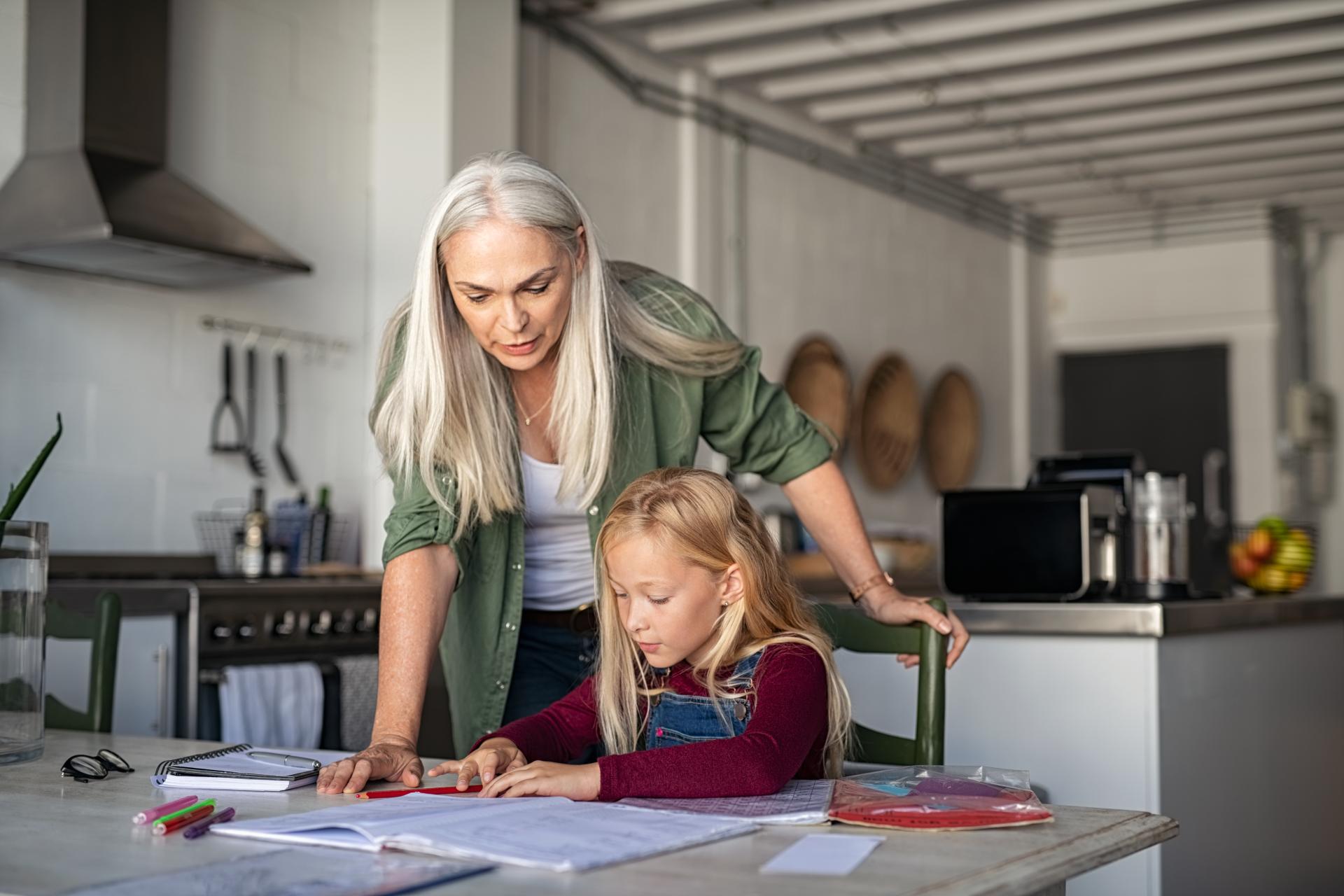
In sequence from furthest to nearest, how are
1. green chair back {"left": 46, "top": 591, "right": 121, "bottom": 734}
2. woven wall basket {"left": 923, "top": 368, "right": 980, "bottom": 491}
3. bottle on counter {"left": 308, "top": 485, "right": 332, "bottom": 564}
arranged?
woven wall basket {"left": 923, "top": 368, "right": 980, "bottom": 491} → bottle on counter {"left": 308, "top": 485, "right": 332, "bottom": 564} → green chair back {"left": 46, "top": 591, "right": 121, "bottom": 734}

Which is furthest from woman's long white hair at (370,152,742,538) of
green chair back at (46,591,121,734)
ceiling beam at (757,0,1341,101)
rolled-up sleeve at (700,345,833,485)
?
ceiling beam at (757,0,1341,101)

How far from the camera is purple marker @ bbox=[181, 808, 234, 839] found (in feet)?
3.73

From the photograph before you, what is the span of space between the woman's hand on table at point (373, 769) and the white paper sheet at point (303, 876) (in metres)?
0.32

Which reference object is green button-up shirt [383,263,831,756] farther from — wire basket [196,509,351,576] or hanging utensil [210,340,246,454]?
hanging utensil [210,340,246,454]

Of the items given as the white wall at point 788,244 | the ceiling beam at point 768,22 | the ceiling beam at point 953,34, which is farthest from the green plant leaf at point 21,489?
the ceiling beam at point 953,34

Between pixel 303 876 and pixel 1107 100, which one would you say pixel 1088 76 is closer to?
pixel 1107 100

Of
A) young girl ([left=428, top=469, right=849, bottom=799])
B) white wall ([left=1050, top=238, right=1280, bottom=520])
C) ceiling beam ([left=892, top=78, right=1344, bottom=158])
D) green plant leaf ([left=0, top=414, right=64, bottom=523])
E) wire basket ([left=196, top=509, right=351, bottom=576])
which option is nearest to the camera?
young girl ([left=428, top=469, right=849, bottom=799])

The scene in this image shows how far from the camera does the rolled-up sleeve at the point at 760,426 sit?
6.51ft

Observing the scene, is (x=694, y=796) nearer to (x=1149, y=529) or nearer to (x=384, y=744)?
(x=384, y=744)

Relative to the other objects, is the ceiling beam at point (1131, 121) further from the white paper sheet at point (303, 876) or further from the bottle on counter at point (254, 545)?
the white paper sheet at point (303, 876)

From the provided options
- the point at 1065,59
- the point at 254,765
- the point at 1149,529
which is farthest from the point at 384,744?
the point at 1065,59

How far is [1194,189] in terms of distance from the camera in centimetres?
688

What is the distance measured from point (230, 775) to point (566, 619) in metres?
0.65

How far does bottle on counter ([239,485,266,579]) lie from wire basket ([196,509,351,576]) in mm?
25
